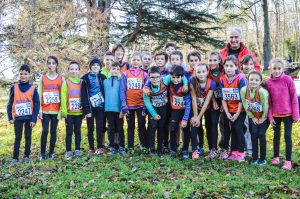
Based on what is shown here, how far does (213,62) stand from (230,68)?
1.56 ft

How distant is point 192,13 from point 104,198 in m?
12.2

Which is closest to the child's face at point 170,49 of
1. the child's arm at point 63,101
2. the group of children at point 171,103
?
the group of children at point 171,103

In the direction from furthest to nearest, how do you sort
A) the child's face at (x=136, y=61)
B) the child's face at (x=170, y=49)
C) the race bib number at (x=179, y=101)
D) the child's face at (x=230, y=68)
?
the child's face at (x=170, y=49), the child's face at (x=136, y=61), the race bib number at (x=179, y=101), the child's face at (x=230, y=68)

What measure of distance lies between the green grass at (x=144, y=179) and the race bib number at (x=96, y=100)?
42.8 inches

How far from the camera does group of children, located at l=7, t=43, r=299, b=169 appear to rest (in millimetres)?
6238

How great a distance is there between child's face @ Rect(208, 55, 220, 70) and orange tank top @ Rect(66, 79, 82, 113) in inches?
107

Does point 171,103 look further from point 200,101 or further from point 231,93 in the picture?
point 231,93

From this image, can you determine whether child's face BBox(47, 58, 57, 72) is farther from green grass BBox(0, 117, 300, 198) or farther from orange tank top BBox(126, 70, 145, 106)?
green grass BBox(0, 117, 300, 198)

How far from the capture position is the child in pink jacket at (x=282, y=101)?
6070 mm

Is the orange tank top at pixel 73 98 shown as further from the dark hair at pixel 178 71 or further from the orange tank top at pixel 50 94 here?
the dark hair at pixel 178 71

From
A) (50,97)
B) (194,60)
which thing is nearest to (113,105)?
(50,97)

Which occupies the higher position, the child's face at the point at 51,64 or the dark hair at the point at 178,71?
the child's face at the point at 51,64

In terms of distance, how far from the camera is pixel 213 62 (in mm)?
6711

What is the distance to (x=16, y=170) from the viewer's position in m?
6.48
